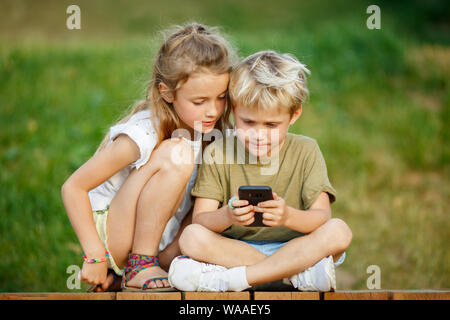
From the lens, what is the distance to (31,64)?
19.3 ft

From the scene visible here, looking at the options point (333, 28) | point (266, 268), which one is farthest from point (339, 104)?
point (266, 268)

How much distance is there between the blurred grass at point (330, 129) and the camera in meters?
3.76

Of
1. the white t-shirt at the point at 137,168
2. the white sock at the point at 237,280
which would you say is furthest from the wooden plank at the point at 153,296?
the white t-shirt at the point at 137,168

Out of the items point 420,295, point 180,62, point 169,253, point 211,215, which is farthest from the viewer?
point 169,253

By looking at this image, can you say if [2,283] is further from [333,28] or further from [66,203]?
[333,28]

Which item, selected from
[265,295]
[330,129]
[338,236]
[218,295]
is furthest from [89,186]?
[330,129]

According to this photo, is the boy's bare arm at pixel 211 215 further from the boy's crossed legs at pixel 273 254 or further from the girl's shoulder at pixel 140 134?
the girl's shoulder at pixel 140 134

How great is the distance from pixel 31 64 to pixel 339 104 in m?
3.44

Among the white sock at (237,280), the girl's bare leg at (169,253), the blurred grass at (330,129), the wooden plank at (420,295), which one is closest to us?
the wooden plank at (420,295)

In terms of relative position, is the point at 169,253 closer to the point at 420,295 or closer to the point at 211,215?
the point at 211,215

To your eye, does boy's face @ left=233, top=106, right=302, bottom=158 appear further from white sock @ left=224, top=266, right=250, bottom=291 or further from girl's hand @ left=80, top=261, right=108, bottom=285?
girl's hand @ left=80, top=261, right=108, bottom=285

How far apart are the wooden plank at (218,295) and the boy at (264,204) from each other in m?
0.06

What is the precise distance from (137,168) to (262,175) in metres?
0.56

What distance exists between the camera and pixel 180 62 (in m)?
2.36
